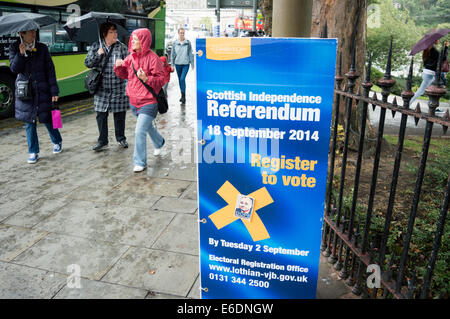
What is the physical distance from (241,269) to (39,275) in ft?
5.83

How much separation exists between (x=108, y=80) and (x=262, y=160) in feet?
15.0

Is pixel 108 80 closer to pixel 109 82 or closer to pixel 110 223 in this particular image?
pixel 109 82

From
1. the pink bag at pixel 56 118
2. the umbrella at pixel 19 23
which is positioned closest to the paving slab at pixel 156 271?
the pink bag at pixel 56 118

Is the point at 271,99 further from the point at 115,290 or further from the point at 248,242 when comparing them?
the point at 115,290

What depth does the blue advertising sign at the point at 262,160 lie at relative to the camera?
2.08 meters

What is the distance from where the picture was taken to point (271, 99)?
2.12 m

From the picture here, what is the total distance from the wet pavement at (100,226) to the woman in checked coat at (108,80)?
2.21ft

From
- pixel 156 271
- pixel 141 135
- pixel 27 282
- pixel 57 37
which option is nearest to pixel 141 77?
pixel 141 135

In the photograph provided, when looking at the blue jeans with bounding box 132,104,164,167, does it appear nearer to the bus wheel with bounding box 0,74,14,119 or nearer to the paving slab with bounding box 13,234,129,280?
the paving slab with bounding box 13,234,129,280

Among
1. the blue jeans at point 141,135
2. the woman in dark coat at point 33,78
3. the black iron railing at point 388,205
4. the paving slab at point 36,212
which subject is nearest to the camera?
the black iron railing at point 388,205

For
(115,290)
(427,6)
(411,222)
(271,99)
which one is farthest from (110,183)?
(427,6)

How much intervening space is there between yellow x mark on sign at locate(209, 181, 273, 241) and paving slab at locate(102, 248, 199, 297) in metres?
0.88

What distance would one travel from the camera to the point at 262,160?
2.24 m

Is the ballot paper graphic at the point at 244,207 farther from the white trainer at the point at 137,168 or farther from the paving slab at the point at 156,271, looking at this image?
the white trainer at the point at 137,168
